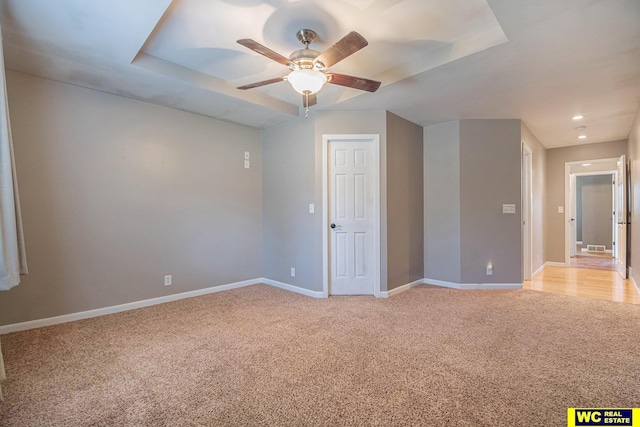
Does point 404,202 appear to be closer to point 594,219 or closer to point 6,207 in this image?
point 6,207

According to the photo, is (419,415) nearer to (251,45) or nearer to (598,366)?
(598,366)

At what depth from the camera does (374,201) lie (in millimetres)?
3996

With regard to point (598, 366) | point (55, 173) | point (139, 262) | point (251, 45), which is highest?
point (251, 45)

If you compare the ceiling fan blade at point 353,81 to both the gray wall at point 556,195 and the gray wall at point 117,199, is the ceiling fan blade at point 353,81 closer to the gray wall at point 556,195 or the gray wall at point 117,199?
the gray wall at point 117,199

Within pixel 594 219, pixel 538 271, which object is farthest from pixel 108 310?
pixel 594 219

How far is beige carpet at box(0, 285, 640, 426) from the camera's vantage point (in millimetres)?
1684

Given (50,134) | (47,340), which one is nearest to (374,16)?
(50,134)

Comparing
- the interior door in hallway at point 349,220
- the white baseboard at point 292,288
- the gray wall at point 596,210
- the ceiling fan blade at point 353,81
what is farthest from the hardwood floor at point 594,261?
the ceiling fan blade at point 353,81

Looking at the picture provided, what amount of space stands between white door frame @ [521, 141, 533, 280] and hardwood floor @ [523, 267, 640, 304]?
0.27m

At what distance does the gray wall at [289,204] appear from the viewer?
412 centimetres

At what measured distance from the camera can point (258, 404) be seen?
69.1 inches

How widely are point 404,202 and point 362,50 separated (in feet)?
7.24

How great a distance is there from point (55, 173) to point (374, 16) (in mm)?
3343

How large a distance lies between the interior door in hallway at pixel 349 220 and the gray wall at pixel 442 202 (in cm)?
120
